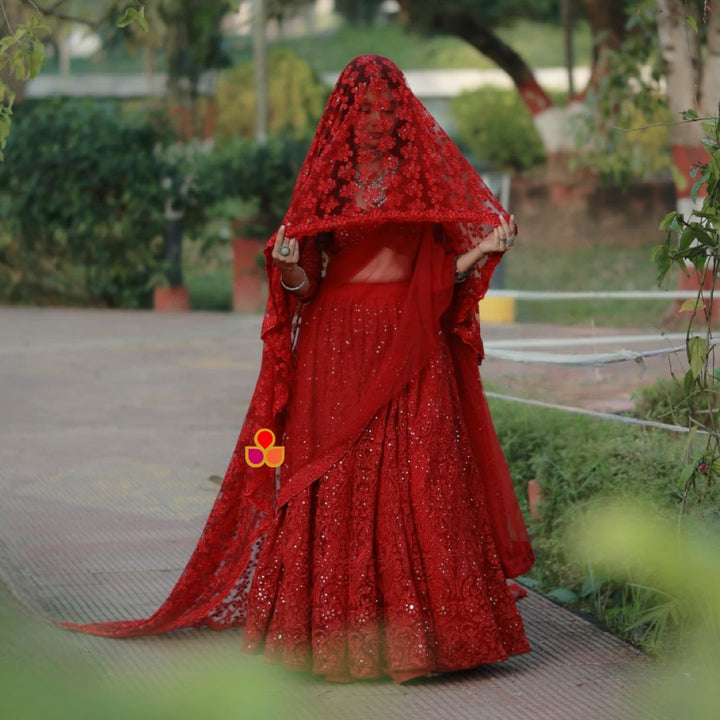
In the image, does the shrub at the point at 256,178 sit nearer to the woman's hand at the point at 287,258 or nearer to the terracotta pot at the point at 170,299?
the terracotta pot at the point at 170,299

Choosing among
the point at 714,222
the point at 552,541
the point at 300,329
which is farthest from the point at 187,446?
the point at 714,222

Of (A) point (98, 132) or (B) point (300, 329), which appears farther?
(A) point (98, 132)

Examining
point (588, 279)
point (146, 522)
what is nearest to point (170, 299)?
point (588, 279)

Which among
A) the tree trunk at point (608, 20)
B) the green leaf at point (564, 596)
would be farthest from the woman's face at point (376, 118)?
the tree trunk at point (608, 20)

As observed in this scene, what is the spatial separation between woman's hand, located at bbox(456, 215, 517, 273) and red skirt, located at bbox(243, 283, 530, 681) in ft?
0.67

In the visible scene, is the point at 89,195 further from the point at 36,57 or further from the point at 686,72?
the point at 36,57

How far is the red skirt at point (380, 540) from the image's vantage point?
3559mm

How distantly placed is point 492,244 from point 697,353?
0.66 metres

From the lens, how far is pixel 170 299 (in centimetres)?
1518

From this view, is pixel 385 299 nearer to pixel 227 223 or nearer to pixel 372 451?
pixel 372 451

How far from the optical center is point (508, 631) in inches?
147

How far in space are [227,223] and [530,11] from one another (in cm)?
2249

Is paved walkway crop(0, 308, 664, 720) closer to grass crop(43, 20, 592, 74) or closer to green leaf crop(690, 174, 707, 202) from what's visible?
green leaf crop(690, 174, 707, 202)

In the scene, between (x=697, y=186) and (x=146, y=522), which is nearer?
(x=697, y=186)
